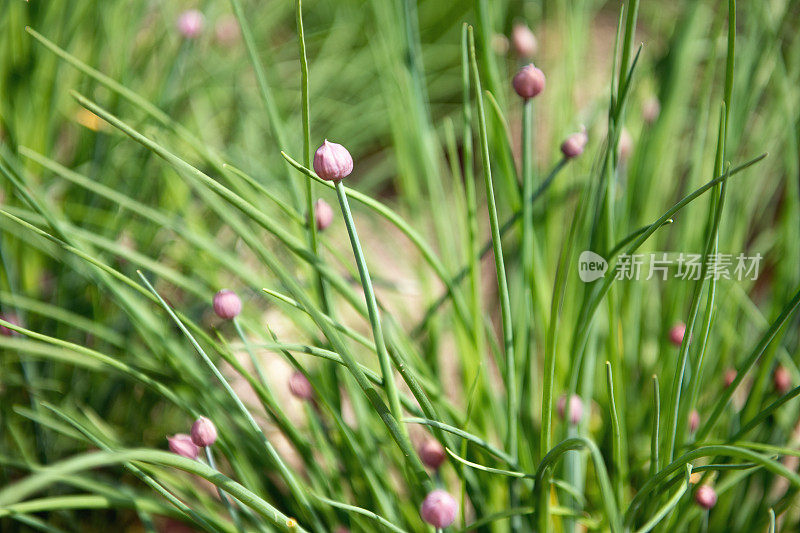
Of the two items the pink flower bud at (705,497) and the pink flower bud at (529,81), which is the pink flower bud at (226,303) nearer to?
the pink flower bud at (529,81)

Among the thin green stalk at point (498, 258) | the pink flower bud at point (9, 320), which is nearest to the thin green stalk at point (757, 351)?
the thin green stalk at point (498, 258)

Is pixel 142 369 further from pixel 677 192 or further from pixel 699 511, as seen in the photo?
pixel 677 192

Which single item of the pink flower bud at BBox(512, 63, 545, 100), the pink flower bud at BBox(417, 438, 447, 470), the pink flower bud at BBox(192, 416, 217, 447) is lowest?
the pink flower bud at BBox(417, 438, 447, 470)

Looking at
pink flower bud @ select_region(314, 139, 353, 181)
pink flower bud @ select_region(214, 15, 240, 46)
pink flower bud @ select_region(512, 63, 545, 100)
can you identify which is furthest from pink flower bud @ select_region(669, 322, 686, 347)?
pink flower bud @ select_region(214, 15, 240, 46)

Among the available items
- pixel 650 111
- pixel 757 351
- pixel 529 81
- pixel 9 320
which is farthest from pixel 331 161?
pixel 650 111

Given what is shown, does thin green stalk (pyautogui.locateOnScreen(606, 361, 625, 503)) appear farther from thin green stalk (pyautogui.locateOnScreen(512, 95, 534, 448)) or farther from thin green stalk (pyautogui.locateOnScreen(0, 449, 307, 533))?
thin green stalk (pyautogui.locateOnScreen(0, 449, 307, 533))

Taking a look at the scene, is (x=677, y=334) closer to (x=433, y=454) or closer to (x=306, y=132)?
(x=433, y=454)

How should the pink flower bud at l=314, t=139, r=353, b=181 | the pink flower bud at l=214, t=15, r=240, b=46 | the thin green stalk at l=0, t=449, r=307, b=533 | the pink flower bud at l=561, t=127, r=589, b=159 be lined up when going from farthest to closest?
1. the pink flower bud at l=214, t=15, r=240, b=46
2. the pink flower bud at l=561, t=127, r=589, b=159
3. the pink flower bud at l=314, t=139, r=353, b=181
4. the thin green stalk at l=0, t=449, r=307, b=533

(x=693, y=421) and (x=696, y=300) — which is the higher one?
(x=696, y=300)
